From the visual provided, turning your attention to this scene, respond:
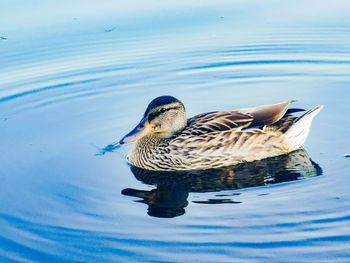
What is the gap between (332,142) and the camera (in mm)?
7773

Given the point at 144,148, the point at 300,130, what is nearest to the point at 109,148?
the point at 144,148

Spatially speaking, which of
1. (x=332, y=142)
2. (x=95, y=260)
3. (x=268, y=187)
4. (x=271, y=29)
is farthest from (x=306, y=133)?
(x=271, y=29)

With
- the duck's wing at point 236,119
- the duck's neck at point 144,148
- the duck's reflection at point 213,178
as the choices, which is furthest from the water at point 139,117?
the duck's wing at point 236,119

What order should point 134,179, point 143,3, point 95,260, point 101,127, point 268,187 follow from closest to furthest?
point 95,260
point 268,187
point 134,179
point 101,127
point 143,3

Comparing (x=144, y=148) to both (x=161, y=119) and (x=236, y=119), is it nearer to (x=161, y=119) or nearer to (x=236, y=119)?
(x=161, y=119)

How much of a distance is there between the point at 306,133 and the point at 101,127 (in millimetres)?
3111

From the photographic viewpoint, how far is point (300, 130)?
7684 mm

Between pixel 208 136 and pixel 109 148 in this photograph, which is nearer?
pixel 208 136

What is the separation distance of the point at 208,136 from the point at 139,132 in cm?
93

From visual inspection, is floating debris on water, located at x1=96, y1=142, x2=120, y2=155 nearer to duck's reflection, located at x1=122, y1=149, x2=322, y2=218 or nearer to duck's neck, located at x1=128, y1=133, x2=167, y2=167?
duck's neck, located at x1=128, y1=133, x2=167, y2=167

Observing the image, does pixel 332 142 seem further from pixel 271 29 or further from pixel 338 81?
pixel 271 29

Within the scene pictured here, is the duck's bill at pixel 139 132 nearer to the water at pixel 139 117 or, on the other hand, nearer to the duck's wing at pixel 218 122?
the water at pixel 139 117

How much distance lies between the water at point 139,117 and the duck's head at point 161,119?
48 centimetres

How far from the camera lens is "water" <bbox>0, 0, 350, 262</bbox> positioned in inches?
215
